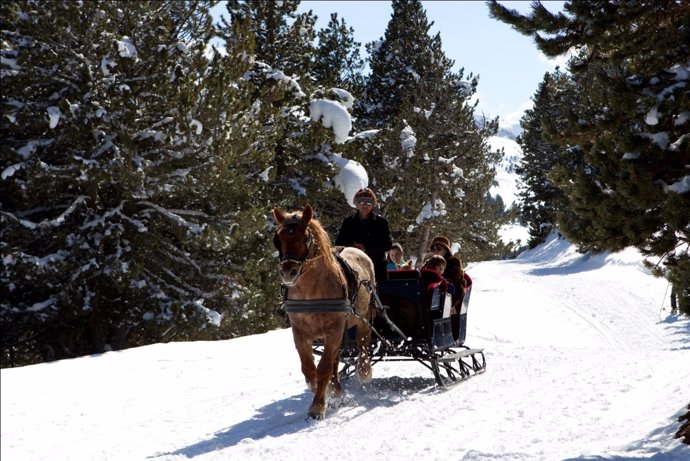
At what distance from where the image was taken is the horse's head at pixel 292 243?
276 inches

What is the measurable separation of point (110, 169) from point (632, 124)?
1105 cm

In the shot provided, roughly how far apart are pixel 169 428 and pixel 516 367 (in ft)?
20.1

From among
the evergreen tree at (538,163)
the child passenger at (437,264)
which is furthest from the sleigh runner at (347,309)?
the evergreen tree at (538,163)

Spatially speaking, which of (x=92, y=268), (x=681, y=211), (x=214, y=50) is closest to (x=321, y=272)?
(x=681, y=211)

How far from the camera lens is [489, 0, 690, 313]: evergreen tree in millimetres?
5645

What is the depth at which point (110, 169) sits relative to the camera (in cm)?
1444

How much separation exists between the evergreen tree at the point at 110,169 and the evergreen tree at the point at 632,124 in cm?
1046

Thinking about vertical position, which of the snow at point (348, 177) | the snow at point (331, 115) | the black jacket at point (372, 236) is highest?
the snow at point (331, 115)

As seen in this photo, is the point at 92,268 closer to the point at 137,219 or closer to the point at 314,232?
the point at 137,219

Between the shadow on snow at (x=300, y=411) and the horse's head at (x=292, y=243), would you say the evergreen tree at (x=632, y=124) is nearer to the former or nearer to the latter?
the horse's head at (x=292, y=243)

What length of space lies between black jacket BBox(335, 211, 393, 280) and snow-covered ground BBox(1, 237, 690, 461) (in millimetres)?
1748

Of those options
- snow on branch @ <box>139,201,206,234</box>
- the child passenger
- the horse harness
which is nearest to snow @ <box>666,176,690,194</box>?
the horse harness

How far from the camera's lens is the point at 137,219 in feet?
52.9

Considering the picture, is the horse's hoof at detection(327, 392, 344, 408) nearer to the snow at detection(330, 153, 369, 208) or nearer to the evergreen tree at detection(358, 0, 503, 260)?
the snow at detection(330, 153, 369, 208)
